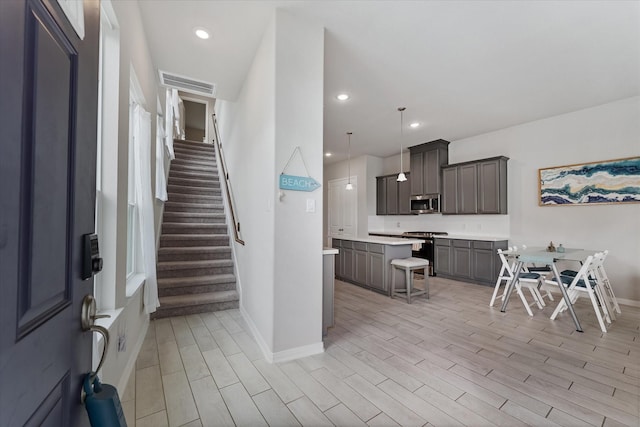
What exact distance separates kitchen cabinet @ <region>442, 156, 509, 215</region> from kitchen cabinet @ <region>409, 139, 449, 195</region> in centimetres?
18

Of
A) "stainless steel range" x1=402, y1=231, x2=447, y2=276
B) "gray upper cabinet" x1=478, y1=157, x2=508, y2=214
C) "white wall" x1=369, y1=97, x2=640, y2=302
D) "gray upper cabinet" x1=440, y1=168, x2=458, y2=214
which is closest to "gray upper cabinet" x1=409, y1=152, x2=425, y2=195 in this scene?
"gray upper cabinet" x1=440, y1=168, x2=458, y2=214

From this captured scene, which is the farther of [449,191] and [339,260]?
[449,191]

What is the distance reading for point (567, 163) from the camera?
445 cm

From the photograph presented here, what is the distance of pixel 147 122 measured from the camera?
8.57ft

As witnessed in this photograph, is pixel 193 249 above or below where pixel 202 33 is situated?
below

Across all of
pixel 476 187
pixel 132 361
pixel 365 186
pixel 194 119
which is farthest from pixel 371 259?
pixel 194 119

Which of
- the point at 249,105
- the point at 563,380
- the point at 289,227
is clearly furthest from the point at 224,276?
the point at 563,380

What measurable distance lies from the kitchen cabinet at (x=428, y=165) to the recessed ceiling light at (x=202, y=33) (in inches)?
192

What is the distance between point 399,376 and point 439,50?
3.14 m

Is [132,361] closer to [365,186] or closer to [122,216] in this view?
[122,216]

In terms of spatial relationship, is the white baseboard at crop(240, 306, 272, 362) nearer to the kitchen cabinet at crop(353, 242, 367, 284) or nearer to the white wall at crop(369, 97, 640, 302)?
the kitchen cabinet at crop(353, 242, 367, 284)

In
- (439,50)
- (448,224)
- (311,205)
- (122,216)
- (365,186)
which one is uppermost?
(439,50)

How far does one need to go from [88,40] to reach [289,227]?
1729 millimetres

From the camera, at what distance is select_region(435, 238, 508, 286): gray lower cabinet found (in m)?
4.89
